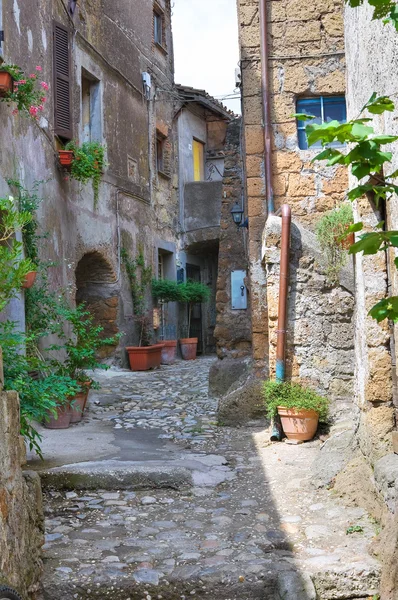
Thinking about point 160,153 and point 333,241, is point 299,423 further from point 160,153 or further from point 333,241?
point 160,153

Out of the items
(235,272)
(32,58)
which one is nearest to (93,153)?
(32,58)

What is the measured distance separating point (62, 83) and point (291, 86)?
12.6 ft

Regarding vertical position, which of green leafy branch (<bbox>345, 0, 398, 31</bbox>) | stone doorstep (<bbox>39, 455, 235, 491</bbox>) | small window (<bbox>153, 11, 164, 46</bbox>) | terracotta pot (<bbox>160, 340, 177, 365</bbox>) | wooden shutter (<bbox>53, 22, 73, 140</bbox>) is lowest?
stone doorstep (<bbox>39, 455, 235, 491</bbox>)

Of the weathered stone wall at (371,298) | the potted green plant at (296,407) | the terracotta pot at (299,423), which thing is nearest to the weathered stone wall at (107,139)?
the potted green plant at (296,407)

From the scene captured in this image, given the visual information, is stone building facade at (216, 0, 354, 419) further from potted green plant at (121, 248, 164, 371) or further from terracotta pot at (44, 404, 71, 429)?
potted green plant at (121, 248, 164, 371)

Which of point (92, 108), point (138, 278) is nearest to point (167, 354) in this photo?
point (138, 278)

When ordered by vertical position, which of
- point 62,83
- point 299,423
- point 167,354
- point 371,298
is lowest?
point 299,423

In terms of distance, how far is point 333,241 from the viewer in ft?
20.6

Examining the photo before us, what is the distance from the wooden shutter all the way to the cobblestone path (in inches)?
205

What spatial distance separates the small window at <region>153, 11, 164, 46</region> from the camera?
15352mm

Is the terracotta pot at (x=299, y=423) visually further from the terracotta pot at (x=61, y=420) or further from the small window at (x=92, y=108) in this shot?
the small window at (x=92, y=108)

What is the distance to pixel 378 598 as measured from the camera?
331cm

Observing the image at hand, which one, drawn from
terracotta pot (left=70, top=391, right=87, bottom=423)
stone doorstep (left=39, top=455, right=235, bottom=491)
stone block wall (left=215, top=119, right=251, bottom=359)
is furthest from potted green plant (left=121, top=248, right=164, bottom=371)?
stone doorstep (left=39, top=455, right=235, bottom=491)

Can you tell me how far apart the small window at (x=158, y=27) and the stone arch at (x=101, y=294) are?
20.8 feet
